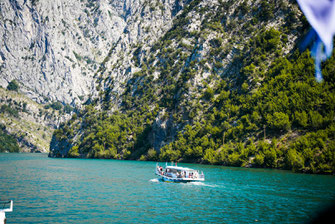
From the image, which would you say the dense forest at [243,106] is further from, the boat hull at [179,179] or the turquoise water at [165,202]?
the turquoise water at [165,202]

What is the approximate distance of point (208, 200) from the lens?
48875 mm

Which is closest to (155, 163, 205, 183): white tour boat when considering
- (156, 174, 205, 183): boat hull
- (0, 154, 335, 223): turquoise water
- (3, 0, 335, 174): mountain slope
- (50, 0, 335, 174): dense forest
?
(156, 174, 205, 183): boat hull

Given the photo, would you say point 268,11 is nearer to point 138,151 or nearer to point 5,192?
point 138,151

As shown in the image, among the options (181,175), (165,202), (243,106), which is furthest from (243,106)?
(165,202)

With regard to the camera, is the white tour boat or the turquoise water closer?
the turquoise water

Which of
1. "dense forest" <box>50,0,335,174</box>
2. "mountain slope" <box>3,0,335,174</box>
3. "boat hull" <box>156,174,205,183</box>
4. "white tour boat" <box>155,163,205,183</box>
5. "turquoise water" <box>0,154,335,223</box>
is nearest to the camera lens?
"turquoise water" <box>0,154,335,223</box>

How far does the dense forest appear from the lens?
102000 mm

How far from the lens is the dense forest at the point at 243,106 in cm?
10200

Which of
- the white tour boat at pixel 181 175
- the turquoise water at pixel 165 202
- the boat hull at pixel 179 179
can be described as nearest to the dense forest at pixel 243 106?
the white tour boat at pixel 181 175

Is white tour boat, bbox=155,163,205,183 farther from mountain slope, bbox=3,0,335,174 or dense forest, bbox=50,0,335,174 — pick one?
mountain slope, bbox=3,0,335,174

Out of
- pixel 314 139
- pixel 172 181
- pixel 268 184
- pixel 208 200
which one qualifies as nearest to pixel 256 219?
pixel 208 200

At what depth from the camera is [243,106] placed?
5315 inches

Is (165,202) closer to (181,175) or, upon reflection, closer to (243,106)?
(181,175)

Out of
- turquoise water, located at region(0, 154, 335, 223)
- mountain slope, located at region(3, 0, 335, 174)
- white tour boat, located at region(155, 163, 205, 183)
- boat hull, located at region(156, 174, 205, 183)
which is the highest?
mountain slope, located at region(3, 0, 335, 174)
